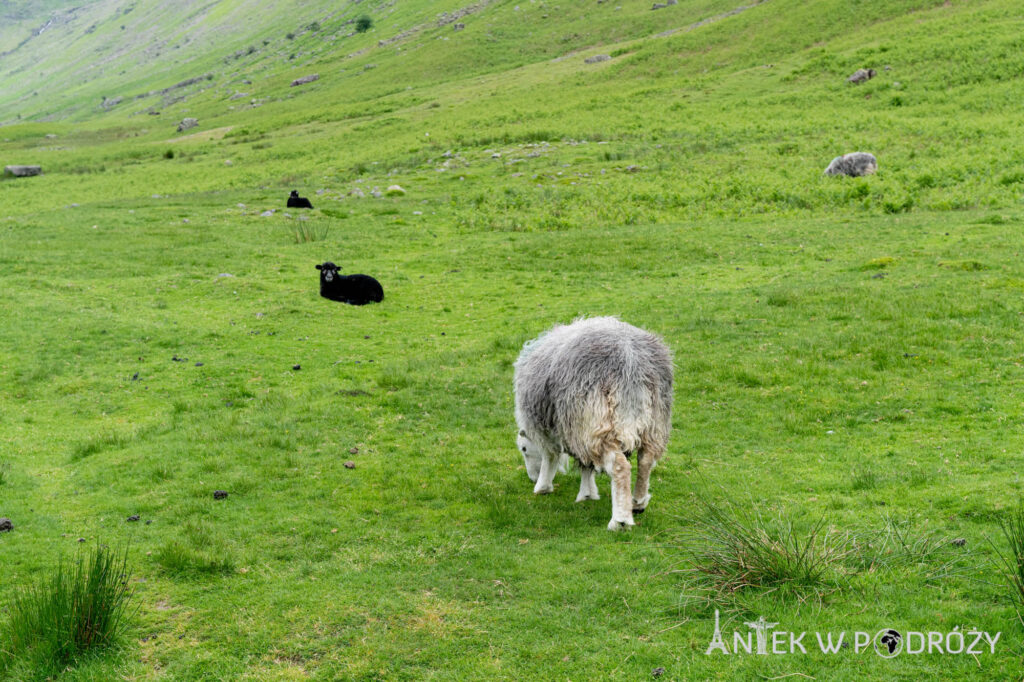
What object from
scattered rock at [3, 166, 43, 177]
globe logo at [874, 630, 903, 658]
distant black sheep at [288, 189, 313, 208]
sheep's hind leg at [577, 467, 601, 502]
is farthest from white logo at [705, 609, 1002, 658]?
scattered rock at [3, 166, 43, 177]

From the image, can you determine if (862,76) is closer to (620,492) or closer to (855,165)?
(855,165)

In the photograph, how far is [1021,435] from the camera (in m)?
10.9

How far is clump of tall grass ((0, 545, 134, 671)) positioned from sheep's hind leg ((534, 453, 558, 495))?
5.57 meters

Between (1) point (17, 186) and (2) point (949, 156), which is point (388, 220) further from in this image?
(1) point (17, 186)

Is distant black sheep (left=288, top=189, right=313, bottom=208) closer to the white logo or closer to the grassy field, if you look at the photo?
the grassy field

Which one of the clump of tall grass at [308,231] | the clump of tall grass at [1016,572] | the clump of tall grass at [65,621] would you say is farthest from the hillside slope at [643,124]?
the clump of tall grass at [65,621]

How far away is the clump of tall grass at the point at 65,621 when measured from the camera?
6.81 meters

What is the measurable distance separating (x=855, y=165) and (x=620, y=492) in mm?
31468

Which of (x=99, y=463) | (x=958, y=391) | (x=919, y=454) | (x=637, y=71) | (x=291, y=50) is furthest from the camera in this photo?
(x=291, y=50)

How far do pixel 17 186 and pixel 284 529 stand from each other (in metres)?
55.2

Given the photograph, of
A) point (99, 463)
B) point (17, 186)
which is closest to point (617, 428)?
point (99, 463)

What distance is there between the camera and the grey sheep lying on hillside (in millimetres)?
9508

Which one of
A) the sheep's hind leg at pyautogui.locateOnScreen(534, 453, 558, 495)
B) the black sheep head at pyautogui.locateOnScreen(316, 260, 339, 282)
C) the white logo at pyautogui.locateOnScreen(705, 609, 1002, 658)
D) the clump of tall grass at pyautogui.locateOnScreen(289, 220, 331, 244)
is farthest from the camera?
the clump of tall grass at pyautogui.locateOnScreen(289, 220, 331, 244)

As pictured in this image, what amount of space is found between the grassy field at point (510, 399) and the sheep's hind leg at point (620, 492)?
0.25 meters
